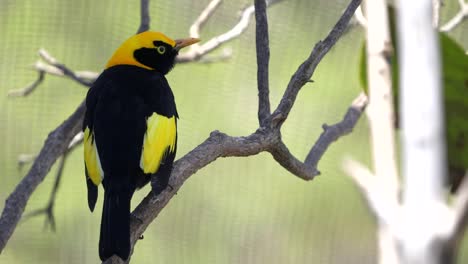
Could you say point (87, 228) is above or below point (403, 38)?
below

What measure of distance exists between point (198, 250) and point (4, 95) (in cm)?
70

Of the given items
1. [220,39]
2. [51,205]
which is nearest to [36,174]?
[51,205]

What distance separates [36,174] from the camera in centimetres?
163

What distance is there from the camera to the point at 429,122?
1.07 feet

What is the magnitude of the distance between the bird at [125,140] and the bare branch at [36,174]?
0.78 ft

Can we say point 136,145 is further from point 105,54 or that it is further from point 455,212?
point 455,212

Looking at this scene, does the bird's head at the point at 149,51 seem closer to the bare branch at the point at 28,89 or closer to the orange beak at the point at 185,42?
the orange beak at the point at 185,42

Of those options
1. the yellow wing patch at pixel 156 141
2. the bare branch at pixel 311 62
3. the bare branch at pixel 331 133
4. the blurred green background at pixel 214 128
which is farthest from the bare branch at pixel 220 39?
the bare branch at pixel 311 62

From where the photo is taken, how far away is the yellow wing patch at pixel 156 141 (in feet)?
4.26

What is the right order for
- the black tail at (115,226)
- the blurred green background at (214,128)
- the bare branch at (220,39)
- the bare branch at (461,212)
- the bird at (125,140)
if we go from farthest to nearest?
the blurred green background at (214,128) → the bare branch at (220,39) → the bird at (125,140) → the black tail at (115,226) → the bare branch at (461,212)

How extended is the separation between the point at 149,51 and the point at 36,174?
351 mm

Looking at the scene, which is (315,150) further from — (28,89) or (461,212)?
(461,212)

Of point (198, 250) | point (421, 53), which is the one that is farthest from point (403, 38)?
point (198, 250)

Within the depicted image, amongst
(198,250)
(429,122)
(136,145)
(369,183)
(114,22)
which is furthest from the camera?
(198,250)
